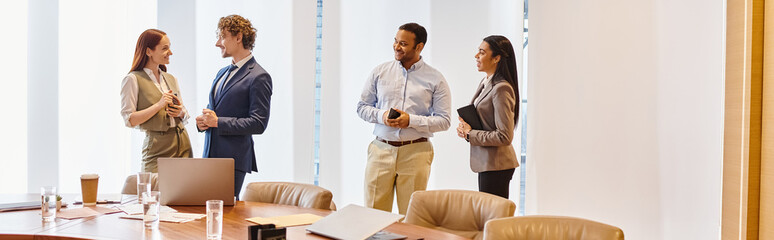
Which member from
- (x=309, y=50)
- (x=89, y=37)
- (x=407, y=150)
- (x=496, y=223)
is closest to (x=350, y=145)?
(x=309, y=50)

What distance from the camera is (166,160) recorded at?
2.68 metres

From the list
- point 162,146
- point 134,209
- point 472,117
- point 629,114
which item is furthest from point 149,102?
point 629,114

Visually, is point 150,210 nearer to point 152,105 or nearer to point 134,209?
point 134,209

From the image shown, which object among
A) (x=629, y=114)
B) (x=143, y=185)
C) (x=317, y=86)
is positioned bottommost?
(x=143, y=185)

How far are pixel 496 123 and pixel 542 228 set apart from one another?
1.46 meters

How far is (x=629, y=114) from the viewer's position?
4.47m

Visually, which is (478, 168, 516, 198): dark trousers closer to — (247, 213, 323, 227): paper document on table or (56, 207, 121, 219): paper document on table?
(247, 213, 323, 227): paper document on table

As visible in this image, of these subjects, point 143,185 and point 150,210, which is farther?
point 143,185

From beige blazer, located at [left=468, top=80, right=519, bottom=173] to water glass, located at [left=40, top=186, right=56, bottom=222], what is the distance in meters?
2.23

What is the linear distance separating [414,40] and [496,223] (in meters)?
1.94

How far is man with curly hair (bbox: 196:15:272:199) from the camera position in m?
3.93

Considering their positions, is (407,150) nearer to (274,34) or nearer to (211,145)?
(211,145)

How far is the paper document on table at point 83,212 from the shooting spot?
8.31ft

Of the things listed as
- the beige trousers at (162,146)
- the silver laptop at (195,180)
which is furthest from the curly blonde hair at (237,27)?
the silver laptop at (195,180)
